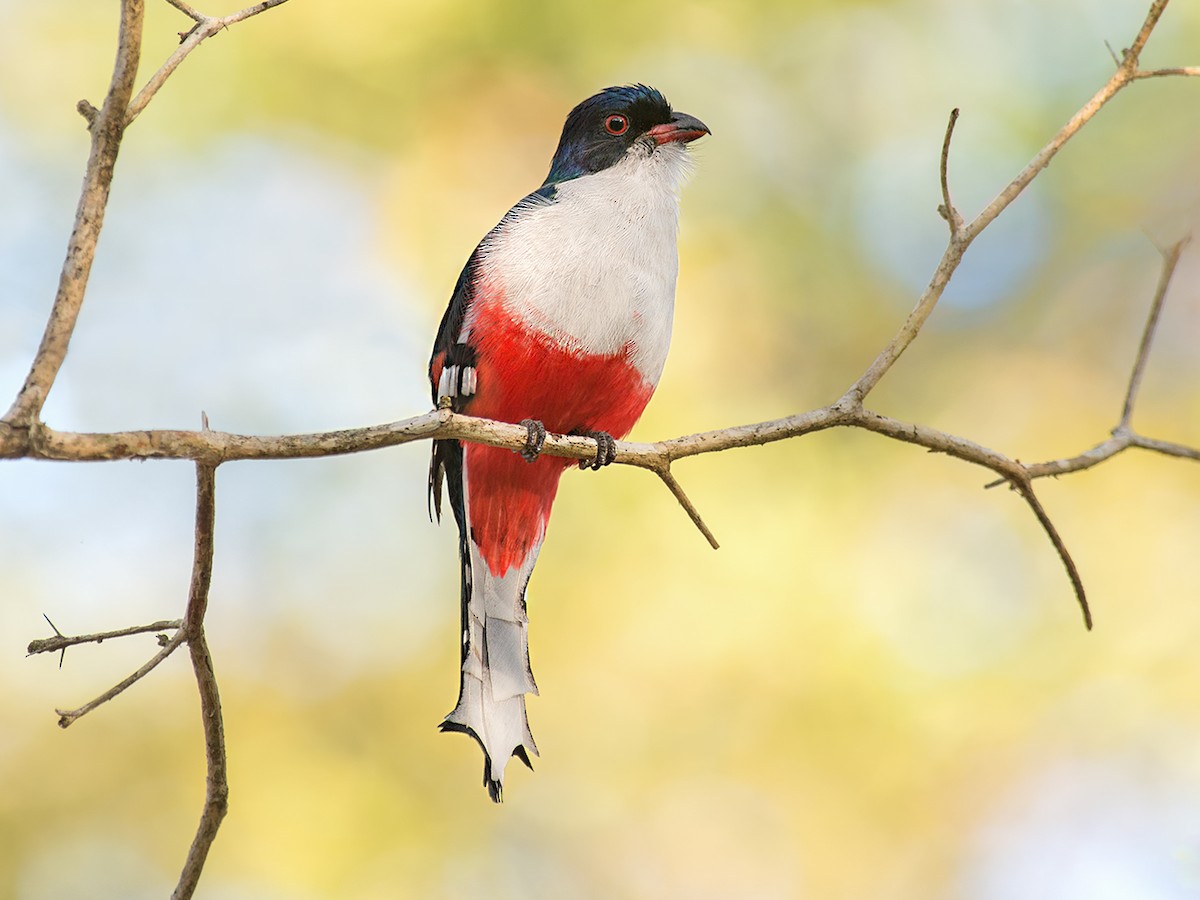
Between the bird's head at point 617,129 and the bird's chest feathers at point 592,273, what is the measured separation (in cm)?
36

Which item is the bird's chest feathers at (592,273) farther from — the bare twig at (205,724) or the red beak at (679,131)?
the bare twig at (205,724)

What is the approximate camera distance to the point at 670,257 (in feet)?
12.0

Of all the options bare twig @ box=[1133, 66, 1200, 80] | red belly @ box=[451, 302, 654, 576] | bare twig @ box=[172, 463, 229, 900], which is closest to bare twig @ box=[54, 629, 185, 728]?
bare twig @ box=[172, 463, 229, 900]

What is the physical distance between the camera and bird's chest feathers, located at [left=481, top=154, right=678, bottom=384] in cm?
337

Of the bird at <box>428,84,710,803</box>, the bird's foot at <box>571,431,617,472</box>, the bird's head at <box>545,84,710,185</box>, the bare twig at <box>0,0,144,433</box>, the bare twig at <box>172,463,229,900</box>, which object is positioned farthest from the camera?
the bird's head at <box>545,84,710,185</box>

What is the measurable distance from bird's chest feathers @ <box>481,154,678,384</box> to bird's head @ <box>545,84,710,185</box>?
0.36 metres

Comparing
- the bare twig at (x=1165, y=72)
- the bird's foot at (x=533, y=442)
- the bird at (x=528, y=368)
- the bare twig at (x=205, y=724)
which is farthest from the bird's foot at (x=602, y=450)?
the bare twig at (x=1165, y=72)

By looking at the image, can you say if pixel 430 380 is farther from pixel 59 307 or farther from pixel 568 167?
pixel 59 307

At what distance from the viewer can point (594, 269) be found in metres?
3.38

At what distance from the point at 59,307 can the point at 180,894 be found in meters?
1.33

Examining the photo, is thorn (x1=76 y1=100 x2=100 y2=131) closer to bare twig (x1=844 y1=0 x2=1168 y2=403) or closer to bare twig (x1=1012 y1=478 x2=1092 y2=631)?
bare twig (x1=844 y1=0 x2=1168 y2=403)

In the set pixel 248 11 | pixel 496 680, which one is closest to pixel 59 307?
pixel 248 11

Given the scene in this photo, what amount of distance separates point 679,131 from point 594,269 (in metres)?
0.97

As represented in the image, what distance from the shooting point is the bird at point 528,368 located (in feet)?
11.0
